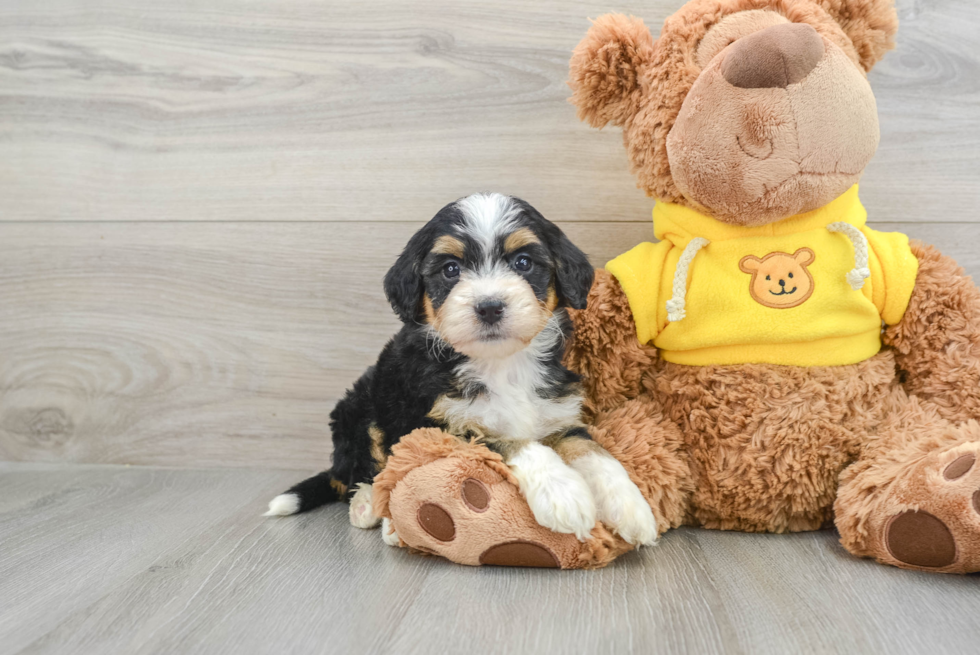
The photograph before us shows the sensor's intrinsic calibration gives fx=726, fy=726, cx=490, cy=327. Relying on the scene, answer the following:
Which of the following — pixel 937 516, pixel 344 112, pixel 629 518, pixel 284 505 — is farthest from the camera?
pixel 344 112

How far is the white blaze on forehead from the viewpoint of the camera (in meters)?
1.56

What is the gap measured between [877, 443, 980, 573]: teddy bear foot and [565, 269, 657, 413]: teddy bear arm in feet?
2.04

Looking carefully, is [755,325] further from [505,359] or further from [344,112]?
[344,112]

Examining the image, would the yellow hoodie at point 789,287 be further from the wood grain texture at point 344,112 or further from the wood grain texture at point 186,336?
the wood grain texture at point 186,336

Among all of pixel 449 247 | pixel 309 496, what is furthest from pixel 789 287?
pixel 309 496

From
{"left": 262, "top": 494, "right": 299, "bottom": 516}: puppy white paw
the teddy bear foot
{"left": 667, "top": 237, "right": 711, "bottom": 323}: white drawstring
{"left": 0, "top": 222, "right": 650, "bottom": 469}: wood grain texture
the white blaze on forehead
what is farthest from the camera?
{"left": 0, "top": 222, "right": 650, "bottom": 469}: wood grain texture

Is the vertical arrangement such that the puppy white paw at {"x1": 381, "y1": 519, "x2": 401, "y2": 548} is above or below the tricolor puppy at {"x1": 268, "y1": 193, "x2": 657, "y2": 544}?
below

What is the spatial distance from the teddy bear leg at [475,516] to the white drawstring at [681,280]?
0.52m

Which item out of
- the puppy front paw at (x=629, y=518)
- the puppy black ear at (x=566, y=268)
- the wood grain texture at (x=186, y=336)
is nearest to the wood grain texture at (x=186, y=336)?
the wood grain texture at (x=186, y=336)

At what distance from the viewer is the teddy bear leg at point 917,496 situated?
1.34m

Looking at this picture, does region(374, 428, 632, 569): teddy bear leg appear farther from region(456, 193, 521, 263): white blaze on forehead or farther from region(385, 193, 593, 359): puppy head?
region(456, 193, 521, 263): white blaze on forehead

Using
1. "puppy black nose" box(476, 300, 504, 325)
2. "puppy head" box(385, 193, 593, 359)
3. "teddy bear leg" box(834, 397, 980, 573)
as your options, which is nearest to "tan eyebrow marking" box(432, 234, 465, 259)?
"puppy head" box(385, 193, 593, 359)

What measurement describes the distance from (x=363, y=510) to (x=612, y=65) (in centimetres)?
127

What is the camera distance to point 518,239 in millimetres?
1573
